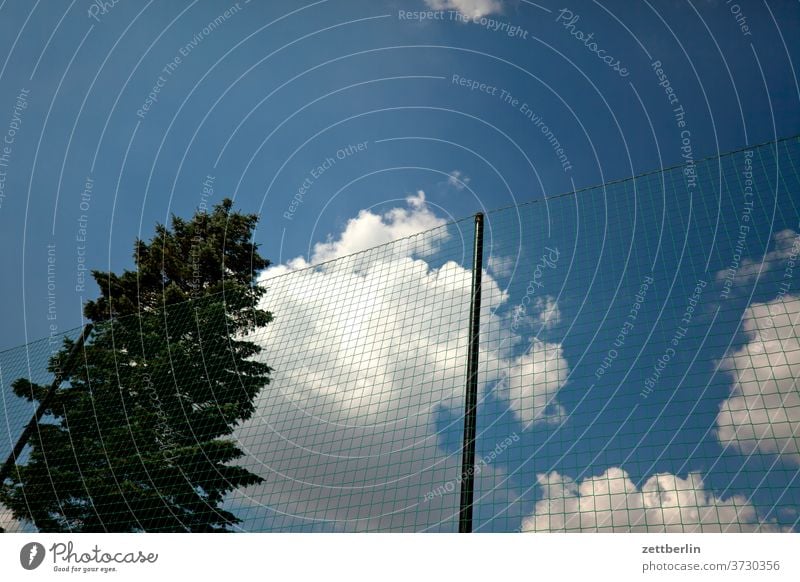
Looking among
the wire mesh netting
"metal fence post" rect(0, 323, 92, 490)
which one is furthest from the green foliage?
the wire mesh netting

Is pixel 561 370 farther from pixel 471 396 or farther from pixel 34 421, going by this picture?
pixel 34 421

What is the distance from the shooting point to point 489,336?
19.9 feet

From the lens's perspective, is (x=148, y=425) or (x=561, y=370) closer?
(x=561, y=370)

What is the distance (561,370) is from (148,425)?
23.3 ft

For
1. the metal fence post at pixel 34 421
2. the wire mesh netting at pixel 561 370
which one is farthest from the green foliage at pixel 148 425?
the wire mesh netting at pixel 561 370

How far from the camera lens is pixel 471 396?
5.26m
